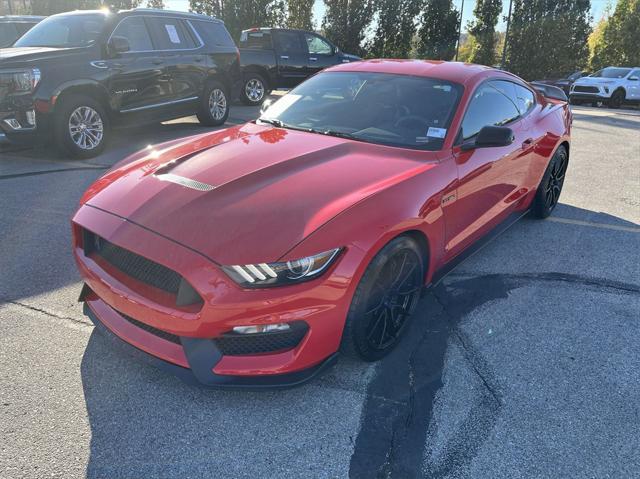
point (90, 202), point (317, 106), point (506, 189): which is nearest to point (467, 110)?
point (506, 189)

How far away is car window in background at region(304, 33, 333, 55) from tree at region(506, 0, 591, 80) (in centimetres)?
2182

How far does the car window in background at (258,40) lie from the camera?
12.8 m

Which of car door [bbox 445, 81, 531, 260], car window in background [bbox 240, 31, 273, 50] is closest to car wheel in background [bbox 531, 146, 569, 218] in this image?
car door [bbox 445, 81, 531, 260]

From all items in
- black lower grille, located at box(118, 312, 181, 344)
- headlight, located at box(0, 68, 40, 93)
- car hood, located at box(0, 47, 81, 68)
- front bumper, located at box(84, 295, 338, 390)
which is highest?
car hood, located at box(0, 47, 81, 68)

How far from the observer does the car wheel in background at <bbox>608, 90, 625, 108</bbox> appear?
1916cm

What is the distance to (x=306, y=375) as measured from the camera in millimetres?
2369

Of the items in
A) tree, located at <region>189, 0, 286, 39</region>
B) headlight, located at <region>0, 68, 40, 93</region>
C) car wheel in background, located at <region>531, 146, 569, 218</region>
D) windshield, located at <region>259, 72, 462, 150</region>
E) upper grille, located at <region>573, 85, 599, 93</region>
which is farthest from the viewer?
tree, located at <region>189, 0, 286, 39</region>

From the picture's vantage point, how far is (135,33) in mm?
7473

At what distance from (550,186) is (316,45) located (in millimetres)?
10055

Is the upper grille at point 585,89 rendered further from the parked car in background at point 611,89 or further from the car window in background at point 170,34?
the car window in background at point 170,34

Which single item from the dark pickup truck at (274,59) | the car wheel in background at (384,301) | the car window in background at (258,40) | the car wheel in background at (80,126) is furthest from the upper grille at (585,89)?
the car wheel in background at (384,301)

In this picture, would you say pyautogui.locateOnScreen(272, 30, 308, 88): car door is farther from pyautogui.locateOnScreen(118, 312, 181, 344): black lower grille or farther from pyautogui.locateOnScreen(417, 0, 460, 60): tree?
pyautogui.locateOnScreen(417, 0, 460, 60): tree

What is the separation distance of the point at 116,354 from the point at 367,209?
159cm

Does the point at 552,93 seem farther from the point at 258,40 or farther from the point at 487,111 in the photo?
the point at 258,40
